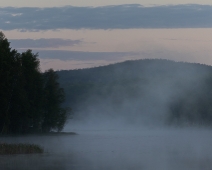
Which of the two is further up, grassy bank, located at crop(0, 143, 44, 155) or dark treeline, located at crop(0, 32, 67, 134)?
dark treeline, located at crop(0, 32, 67, 134)

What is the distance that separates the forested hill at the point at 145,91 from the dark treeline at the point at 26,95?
5584 cm

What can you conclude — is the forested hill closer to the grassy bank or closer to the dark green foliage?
the dark green foliage

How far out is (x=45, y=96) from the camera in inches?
2692

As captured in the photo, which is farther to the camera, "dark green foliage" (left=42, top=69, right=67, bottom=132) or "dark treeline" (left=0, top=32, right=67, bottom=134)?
"dark green foliage" (left=42, top=69, right=67, bottom=132)

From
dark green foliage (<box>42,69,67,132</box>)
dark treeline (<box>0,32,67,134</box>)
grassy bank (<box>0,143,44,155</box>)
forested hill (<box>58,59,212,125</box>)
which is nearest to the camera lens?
grassy bank (<box>0,143,44,155</box>)

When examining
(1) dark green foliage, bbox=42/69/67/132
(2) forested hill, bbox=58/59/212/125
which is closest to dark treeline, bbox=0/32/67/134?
(1) dark green foliage, bbox=42/69/67/132

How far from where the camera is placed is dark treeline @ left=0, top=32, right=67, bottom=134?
5819 cm

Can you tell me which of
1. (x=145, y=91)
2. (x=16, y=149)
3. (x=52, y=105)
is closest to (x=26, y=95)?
(x=52, y=105)

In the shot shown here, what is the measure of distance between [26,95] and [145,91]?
8810 centimetres

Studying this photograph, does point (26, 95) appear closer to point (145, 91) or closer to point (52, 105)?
point (52, 105)

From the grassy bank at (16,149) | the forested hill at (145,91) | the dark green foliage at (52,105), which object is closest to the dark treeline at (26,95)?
the dark green foliage at (52,105)

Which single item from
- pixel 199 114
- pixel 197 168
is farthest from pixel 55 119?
pixel 199 114

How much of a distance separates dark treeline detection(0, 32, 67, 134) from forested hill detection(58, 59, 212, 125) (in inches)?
2199

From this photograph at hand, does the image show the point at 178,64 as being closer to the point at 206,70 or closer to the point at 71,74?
the point at 206,70
